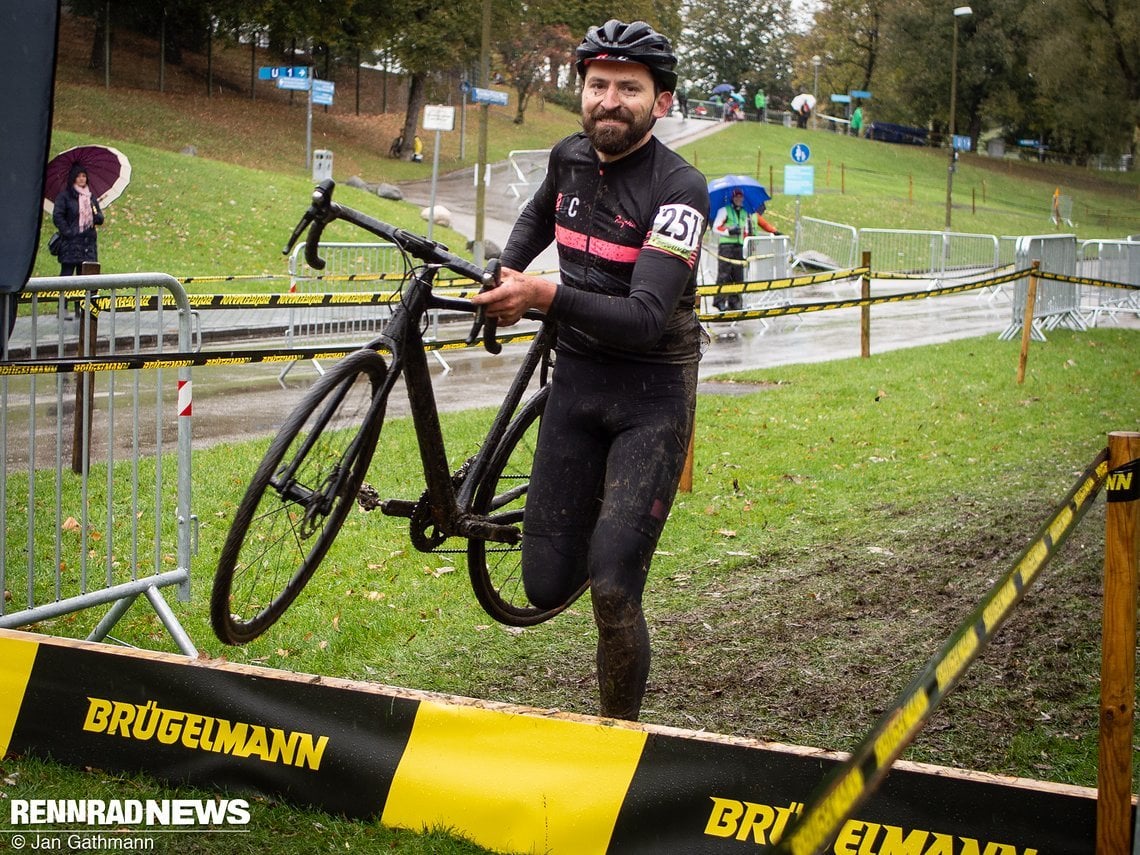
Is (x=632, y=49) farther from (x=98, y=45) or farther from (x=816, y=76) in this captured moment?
(x=816, y=76)

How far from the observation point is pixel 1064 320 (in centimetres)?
2172

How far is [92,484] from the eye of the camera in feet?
29.4

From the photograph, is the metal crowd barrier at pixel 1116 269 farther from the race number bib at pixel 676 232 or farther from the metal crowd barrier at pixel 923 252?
the race number bib at pixel 676 232

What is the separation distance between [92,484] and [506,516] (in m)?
4.82

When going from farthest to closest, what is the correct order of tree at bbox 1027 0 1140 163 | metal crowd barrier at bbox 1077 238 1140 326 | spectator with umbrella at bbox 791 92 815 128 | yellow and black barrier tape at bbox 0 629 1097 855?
spectator with umbrella at bbox 791 92 815 128 → tree at bbox 1027 0 1140 163 → metal crowd barrier at bbox 1077 238 1140 326 → yellow and black barrier tape at bbox 0 629 1097 855

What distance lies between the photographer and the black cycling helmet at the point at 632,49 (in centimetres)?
417

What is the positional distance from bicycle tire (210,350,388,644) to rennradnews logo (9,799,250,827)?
55 cm

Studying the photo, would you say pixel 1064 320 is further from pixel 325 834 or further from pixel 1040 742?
pixel 325 834

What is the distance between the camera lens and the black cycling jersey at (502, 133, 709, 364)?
159 inches

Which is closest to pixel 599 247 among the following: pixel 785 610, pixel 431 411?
pixel 431 411

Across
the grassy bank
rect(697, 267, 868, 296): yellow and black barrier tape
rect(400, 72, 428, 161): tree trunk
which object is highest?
rect(400, 72, 428, 161): tree trunk

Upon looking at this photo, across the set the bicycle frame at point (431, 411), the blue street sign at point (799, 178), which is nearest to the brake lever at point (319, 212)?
the bicycle frame at point (431, 411)

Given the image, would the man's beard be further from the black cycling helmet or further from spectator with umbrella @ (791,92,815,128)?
spectator with umbrella @ (791,92,815,128)

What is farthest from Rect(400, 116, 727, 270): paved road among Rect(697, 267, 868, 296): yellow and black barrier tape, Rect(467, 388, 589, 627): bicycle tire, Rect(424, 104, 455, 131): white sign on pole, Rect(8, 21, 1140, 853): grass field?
Rect(467, 388, 589, 627): bicycle tire
